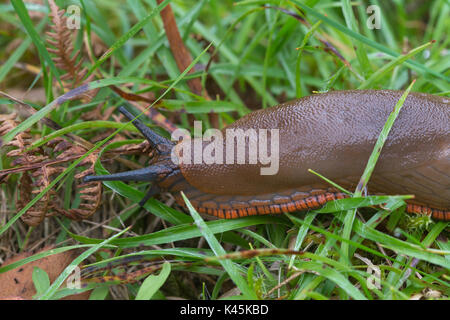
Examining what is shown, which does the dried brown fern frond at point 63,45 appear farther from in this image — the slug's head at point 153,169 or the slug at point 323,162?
the slug at point 323,162

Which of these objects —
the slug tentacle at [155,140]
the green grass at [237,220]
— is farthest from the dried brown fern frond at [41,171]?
the slug tentacle at [155,140]

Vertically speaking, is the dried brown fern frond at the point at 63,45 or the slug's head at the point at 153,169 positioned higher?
the dried brown fern frond at the point at 63,45

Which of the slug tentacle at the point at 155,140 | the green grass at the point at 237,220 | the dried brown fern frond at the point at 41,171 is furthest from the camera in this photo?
the slug tentacle at the point at 155,140

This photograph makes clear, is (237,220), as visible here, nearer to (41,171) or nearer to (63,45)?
(41,171)

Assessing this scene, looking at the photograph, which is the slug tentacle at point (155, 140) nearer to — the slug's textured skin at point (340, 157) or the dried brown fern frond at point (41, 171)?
the slug's textured skin at point (340, 157)

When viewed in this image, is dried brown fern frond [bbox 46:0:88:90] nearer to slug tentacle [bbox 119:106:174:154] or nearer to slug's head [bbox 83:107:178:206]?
slug's head [bbox 83:107:178:206]

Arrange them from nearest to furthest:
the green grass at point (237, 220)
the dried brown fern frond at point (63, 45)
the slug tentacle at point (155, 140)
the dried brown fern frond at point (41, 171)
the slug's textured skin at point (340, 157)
Answer: the green grass at point (237, 220) < the slug's textured skin at point (340, 157) < the dried brown fern frond at point (41, 171) < the slug tentacle at point (155, 140) < the dried brown fern frond at point (63, 45)

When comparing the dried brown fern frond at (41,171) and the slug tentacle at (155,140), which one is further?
the slug tentacle at (155,140)
